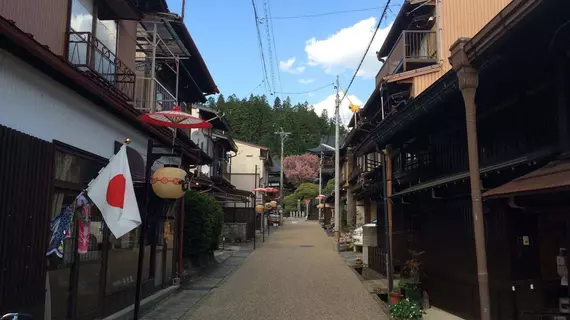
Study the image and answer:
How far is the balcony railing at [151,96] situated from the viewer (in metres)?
12.6

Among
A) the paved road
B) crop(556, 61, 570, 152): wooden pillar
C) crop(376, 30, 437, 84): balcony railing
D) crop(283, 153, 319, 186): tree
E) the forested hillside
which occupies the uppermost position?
the forested hillside

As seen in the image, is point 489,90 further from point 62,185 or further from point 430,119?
point 62,185

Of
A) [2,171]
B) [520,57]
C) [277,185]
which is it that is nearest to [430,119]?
[520,57]

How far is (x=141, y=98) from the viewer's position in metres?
13.6

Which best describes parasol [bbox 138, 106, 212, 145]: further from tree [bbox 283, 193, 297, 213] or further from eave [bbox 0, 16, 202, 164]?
tree [bbox 283, 193, 297, 213]

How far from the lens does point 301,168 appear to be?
3022 inches

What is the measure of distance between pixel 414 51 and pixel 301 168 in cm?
5885

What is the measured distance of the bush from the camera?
52.1ft

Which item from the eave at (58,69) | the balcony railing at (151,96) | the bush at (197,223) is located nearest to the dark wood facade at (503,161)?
the eave at (58,69)

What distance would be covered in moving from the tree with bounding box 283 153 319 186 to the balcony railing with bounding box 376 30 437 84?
187ft

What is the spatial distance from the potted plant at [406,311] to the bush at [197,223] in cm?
815

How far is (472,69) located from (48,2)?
24.4 feet

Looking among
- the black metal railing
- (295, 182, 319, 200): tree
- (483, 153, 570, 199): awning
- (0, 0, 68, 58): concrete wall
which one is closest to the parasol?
(0, 0, 68, 58): concrete wall

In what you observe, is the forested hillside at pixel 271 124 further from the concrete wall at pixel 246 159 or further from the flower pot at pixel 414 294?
the flower pot at pixel 414 294
